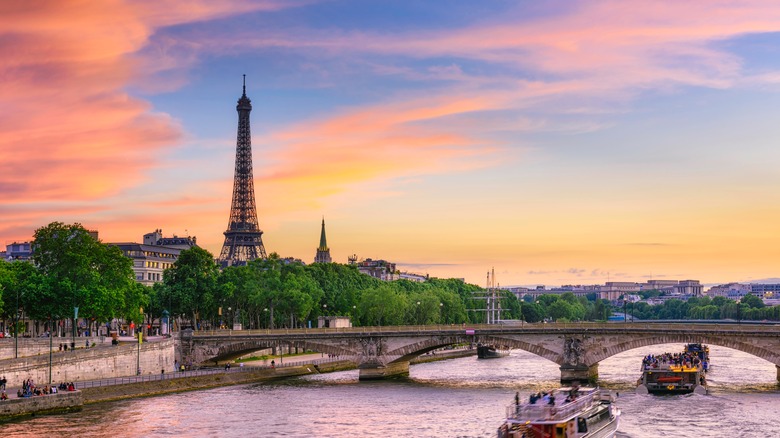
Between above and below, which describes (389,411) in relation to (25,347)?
below

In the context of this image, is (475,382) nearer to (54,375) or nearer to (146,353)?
(146,353)

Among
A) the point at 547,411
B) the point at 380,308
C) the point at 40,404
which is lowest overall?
the point at 40,404

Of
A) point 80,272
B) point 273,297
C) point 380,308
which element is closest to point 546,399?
point 80,272

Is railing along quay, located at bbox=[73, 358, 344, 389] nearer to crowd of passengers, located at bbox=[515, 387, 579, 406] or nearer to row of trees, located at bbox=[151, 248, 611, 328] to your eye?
row of trees, located at bbox=[151, 248, 611, 328]

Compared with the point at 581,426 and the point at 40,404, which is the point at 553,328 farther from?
the point at 40,404

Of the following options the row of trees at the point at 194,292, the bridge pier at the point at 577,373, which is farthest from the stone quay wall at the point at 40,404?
the bridge pier at the point at 577,373

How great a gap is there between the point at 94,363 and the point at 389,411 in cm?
2707

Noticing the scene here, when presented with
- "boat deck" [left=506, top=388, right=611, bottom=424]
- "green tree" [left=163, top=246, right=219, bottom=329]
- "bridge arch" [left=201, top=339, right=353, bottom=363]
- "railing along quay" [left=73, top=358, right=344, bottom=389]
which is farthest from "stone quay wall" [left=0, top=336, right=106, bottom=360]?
"boat deck" [left=506, top=388, right=611, bottom=424]

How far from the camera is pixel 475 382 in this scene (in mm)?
100375

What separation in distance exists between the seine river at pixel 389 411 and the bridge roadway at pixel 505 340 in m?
2.69

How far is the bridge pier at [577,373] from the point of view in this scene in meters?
98.7

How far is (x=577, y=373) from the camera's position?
3930 inches

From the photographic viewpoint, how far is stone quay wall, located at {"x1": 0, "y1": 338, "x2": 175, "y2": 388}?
260 feet

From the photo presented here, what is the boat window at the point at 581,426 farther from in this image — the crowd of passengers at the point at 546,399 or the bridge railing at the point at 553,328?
the bridge railing at the point at 553,328
